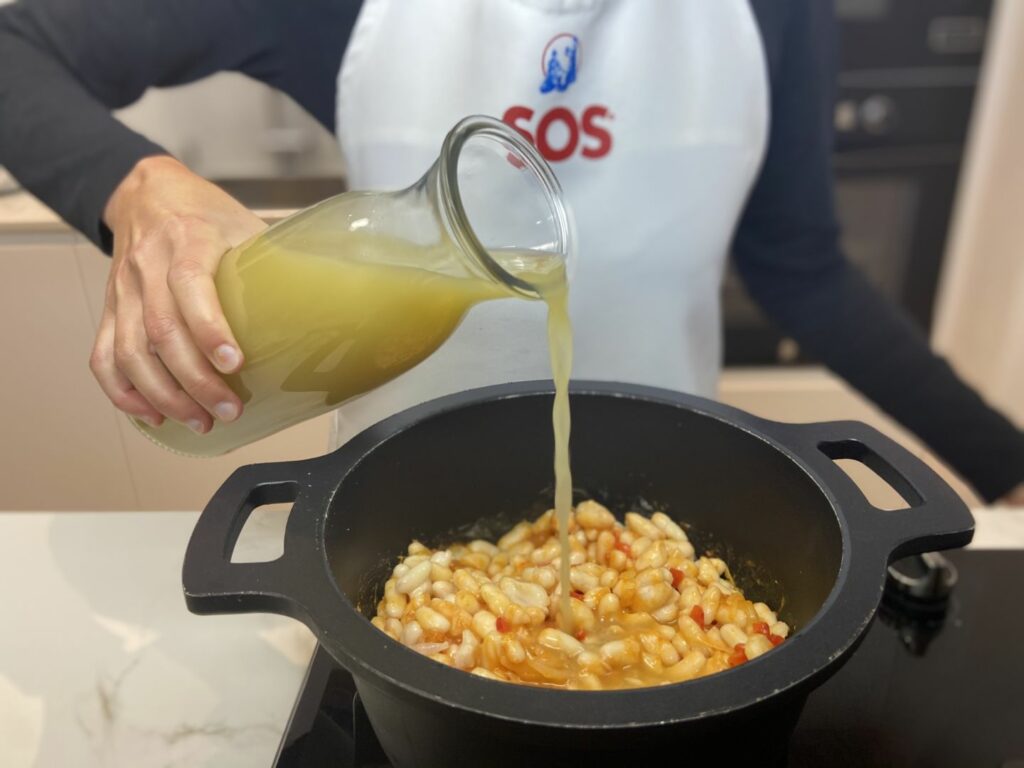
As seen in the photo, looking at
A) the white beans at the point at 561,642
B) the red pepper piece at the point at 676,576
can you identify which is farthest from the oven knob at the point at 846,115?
the white beans at the point at 561,642

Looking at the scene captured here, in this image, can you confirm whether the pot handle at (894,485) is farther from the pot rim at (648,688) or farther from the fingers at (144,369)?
the fingers at (144,369)

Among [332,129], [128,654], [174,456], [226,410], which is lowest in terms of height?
[128,654]

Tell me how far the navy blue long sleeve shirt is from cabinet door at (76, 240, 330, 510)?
2.8 inches

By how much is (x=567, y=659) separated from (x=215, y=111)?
146cm

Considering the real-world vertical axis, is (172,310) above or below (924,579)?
above

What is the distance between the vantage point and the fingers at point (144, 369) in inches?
24.0

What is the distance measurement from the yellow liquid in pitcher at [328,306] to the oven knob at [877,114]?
4.36 ft

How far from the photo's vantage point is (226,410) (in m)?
0.61

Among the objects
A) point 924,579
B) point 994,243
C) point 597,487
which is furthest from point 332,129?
point 994,243

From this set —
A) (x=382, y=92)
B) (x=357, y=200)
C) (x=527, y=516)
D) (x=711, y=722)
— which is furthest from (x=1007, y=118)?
(x=711, y=722)

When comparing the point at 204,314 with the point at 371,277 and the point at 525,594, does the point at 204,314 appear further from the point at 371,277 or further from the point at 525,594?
the point at 525,594

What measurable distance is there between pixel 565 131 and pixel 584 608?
0.50m

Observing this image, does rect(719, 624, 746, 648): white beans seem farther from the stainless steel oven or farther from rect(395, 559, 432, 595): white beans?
the stainless steel oven

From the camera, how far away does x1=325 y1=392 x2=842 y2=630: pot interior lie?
2.10ft
